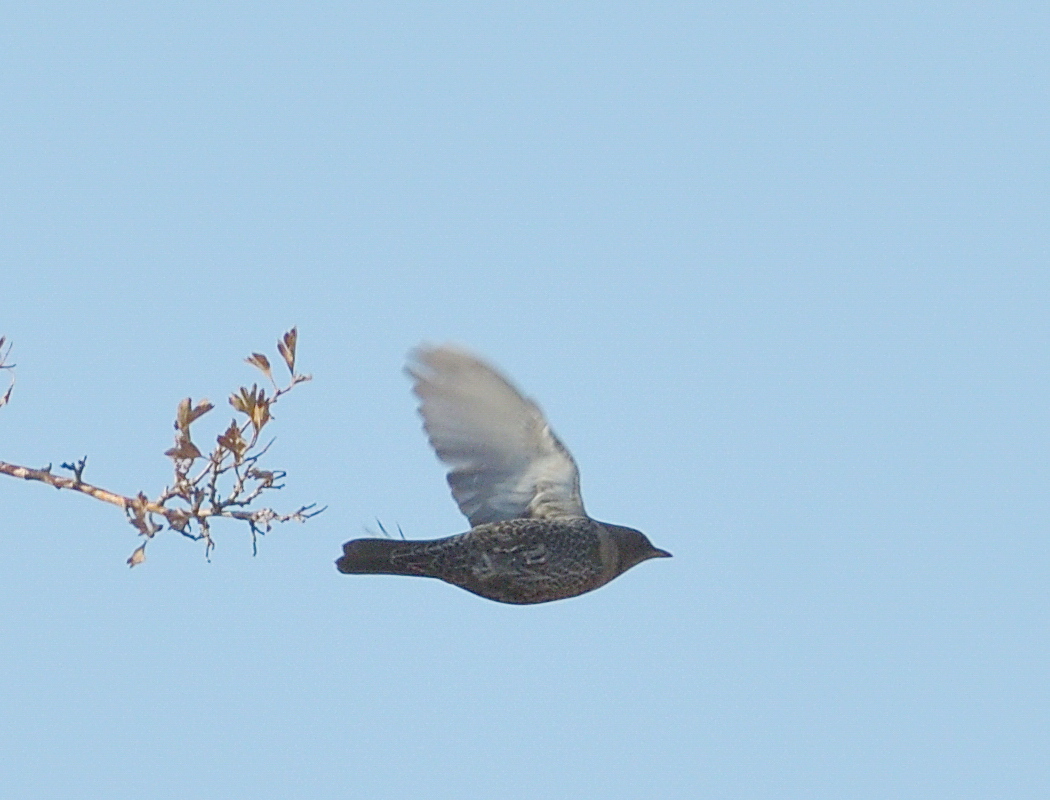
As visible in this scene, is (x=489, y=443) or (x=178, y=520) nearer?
(x=178, y=520)

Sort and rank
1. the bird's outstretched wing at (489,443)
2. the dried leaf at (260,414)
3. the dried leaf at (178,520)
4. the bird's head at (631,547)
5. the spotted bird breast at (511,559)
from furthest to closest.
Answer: the bird's head at (631,547), the spotted bird breast at (511,559), the bird's outstretched wing at (489,443), the dried leaf at (260,414), the dried leaf at (178,520)

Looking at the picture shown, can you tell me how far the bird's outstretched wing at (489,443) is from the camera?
9.33 m

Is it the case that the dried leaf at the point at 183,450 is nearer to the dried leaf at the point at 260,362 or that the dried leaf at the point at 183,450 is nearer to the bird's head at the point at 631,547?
the dried leaf at the point at 260,362

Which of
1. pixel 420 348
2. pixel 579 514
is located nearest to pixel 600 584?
pixel 579 514

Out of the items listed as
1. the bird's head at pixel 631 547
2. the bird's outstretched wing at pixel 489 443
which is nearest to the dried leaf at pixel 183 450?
the bird's outstretched wing at pixel 489 443

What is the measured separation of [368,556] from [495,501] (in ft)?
2.64

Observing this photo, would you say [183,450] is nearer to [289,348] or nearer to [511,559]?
Answer: [289,348]

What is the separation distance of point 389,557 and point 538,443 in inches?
42.8

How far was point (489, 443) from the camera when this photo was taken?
31.2 feet

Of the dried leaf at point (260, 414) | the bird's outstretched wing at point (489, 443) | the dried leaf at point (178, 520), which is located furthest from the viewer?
the bird's outstretched wing at point (489, 443)

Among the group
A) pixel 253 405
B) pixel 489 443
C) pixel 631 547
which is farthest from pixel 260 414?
pixel 631 547

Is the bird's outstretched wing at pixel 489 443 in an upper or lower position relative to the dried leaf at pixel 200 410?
upper

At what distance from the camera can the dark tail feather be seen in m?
9.59

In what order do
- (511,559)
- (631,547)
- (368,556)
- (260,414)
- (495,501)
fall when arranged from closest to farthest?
(260,414) → (511,559) → (368,556) → (495,501) → (631,547)
